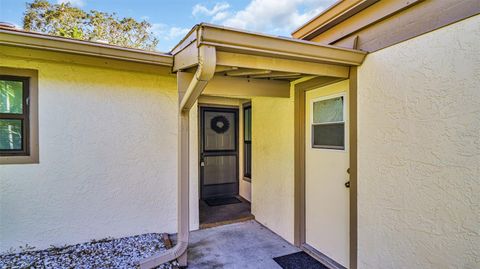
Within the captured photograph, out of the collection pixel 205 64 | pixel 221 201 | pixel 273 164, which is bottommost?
pixel 221 201

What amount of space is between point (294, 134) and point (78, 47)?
9.38 ft

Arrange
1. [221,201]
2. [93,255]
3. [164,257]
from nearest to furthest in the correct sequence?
[164,257] < [93,255] < [221,201]

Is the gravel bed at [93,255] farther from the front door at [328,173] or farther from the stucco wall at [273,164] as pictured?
the front door at [328,173]

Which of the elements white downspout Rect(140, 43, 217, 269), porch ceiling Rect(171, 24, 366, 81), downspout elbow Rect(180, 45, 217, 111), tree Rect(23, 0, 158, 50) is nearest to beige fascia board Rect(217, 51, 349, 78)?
porch ceiling Rect(171, 24, 366, 81)

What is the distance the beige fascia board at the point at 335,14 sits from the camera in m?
2.51

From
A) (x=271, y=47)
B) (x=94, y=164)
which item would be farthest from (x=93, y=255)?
(x=271, y=47)

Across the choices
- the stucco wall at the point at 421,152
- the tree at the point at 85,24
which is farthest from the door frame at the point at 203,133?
the tree at the point at 85,24

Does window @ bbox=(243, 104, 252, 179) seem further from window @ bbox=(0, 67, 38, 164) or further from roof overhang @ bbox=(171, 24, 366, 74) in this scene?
window @ bbox=(0, 67, 38, 164)

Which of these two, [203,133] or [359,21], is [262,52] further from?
[203,133]

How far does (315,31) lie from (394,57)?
1.36 metres

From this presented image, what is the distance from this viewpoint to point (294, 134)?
11.5 feet

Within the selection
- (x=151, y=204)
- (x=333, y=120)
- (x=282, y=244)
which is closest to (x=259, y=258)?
(x=282, y=244)

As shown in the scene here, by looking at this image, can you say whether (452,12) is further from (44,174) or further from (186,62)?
(44,174)

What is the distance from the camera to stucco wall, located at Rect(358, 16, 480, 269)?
1.66 meters
